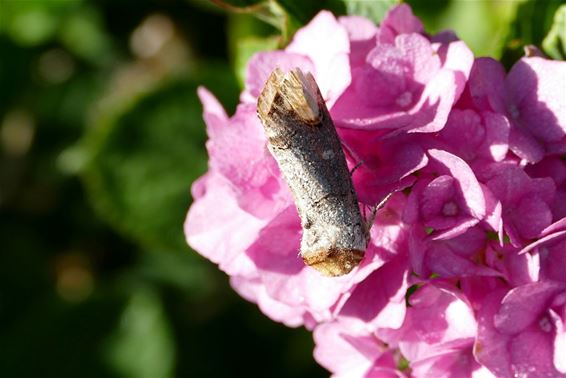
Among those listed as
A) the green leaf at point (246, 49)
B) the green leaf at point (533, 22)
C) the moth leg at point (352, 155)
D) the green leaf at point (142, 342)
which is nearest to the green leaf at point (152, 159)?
the green leaf at point (246, 49)

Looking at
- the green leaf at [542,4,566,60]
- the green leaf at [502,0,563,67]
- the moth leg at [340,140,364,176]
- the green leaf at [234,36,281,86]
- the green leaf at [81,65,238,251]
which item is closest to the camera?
the moth leg at [340,140,364,176]

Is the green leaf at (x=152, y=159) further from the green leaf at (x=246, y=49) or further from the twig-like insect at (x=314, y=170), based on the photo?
the twig-like insect at (x=314, y=170)

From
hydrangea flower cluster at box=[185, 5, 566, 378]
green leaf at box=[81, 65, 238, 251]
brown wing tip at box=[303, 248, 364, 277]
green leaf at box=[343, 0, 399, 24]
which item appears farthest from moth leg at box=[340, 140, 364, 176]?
green leaf at box=[81, 65, 238, 251]

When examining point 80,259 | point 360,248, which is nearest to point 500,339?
point 360,248

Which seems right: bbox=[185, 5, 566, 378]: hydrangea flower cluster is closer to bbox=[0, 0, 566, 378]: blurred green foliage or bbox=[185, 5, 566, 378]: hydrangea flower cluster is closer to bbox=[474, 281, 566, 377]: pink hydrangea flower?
bbox=[474, 281, 566, 377]: pink hydrangea flower

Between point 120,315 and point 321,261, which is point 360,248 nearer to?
point 321,261

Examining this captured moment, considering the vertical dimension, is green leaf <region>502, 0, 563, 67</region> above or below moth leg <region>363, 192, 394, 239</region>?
above
